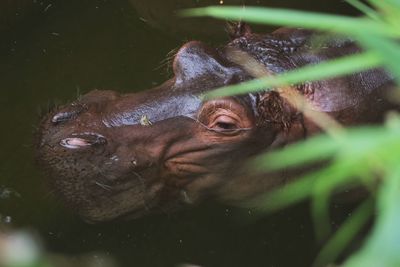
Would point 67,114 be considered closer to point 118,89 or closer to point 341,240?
point 341,240

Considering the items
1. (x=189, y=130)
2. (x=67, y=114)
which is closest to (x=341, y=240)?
(x=189, y=130)

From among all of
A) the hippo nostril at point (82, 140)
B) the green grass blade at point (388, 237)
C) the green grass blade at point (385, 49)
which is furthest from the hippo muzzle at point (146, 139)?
the green grass blade at point (388, 237)

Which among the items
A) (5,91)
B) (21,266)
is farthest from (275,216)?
(21,266)

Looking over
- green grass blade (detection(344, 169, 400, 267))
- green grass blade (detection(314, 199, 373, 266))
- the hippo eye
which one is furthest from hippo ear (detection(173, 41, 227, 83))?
green grass blade (detection(344, 169, 400, 267))

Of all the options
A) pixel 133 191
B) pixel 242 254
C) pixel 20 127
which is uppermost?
pixel 133 191

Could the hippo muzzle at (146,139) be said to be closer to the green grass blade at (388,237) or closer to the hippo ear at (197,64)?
the hippo ear at (197,64)

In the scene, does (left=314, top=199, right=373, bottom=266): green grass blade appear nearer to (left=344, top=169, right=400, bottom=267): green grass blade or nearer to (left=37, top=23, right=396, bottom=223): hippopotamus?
(left=37, top=23, right=396, bottom=223): hippopotamus

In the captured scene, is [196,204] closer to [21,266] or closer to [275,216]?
[275,216]
